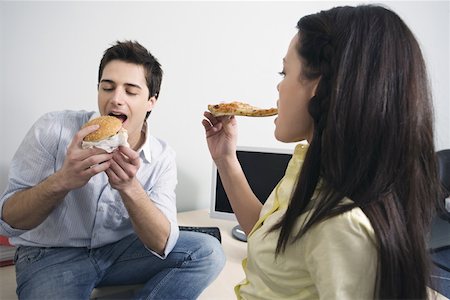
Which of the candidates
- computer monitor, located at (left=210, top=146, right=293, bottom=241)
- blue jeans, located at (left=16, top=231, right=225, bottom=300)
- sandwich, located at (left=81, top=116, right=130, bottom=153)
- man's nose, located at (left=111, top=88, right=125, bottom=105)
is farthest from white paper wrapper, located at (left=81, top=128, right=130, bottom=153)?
computer monitor, located at (left=210, top=146, right=293, bottom=241)

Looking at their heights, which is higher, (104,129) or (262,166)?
(104,129)

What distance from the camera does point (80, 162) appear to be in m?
0.92

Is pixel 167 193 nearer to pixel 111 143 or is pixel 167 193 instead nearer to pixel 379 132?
pixel 111 143

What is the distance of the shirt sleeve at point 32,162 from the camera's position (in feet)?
3.47

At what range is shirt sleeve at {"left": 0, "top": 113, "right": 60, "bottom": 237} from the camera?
106 centimetres

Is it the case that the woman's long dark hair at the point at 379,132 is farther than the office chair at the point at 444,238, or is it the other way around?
the office chair at the point at 444,238

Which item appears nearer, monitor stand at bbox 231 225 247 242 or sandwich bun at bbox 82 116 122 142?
sandwich bun at bbox 82 116 122 142

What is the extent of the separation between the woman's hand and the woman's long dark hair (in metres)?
0.50

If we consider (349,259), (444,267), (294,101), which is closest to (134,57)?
(294,101)

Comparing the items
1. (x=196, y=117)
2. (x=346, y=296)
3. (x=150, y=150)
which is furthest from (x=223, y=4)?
(x=346, y=296)

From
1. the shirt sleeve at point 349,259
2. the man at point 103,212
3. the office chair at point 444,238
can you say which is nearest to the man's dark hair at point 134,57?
the man at point 103,212

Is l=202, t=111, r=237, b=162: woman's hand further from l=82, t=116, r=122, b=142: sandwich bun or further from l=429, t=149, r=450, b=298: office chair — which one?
l=429, t=149, r=450, b=298: office chair

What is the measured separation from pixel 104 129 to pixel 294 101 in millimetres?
559

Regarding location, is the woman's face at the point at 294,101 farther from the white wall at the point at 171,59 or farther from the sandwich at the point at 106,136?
the white wall at the point at 171,59
